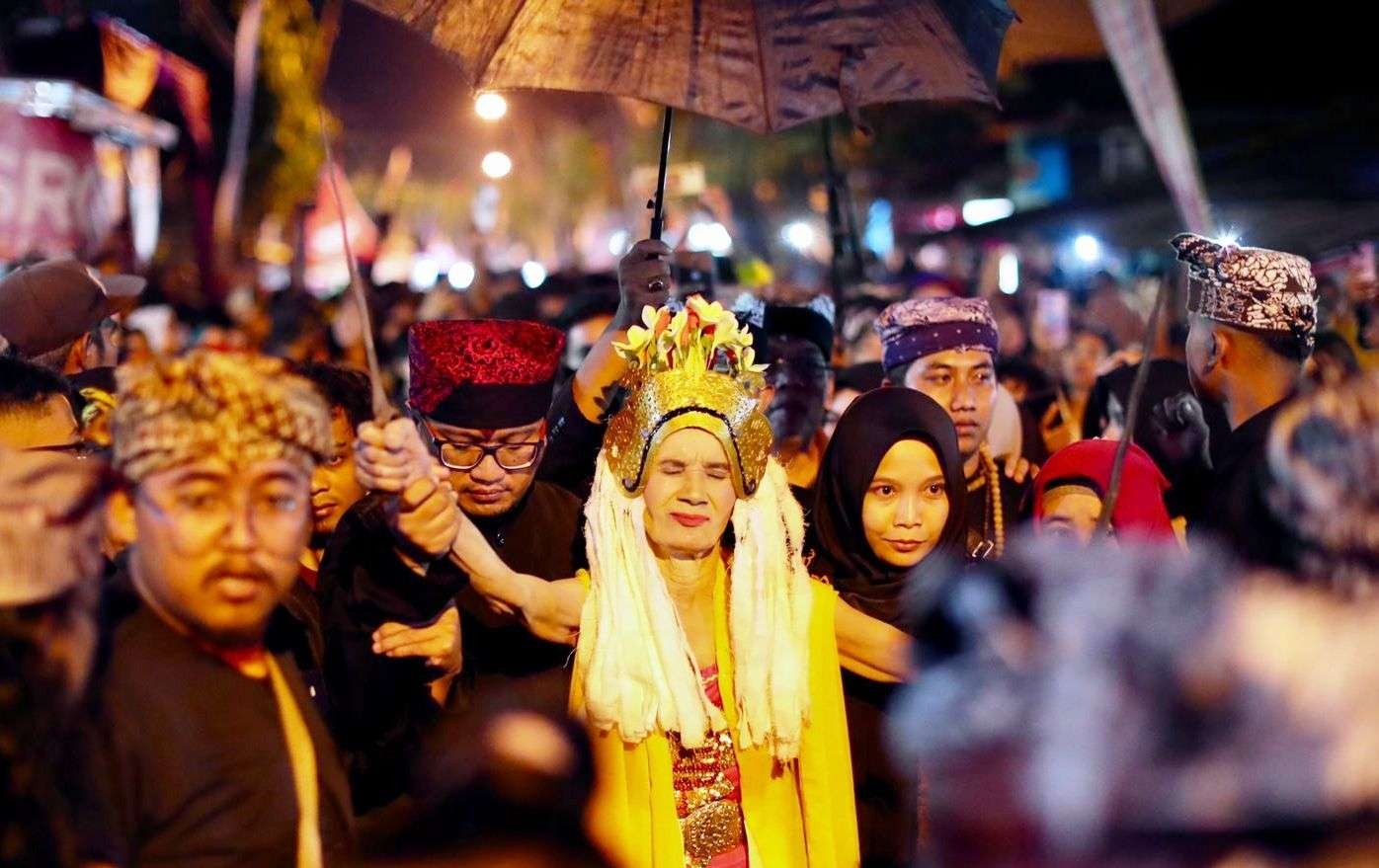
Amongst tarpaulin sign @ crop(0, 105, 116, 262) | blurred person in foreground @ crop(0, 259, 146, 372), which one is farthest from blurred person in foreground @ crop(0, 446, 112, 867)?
tarpaulin sign @ crop(0, 105, 116, 262)

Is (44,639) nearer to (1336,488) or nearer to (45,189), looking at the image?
(1336,488)

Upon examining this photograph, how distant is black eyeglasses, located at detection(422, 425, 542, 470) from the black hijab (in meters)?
0.97

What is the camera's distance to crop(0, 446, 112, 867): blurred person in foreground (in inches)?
93.3

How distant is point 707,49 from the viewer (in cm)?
473

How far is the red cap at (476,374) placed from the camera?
439 cm

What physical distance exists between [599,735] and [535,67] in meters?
2.09

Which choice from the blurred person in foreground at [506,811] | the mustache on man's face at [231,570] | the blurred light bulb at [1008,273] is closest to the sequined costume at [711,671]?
the blurred person in foreground at [506,811]

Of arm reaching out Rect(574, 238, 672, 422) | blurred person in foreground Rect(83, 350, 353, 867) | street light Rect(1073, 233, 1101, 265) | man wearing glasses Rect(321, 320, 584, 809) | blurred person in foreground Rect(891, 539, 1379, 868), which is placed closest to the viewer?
blurred person in foreground Rect(891, 539, 1379, 868)

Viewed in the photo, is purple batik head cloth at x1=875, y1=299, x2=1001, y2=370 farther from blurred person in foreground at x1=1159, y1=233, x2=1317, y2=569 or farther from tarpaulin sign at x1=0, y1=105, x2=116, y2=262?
tarpaulin sign at x1=0, y1=105, x2=116, y2=262

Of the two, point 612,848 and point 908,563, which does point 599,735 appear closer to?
point 612,848

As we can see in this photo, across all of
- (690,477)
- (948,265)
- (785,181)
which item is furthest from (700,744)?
(785,181)

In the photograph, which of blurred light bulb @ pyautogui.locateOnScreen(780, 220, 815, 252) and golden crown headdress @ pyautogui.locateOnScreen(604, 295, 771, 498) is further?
blurred light bulb @ pyautogui.locateOnScreen(780, 220, 815, 252)

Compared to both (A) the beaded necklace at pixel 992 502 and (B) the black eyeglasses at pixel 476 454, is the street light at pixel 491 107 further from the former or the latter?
(B) the black eyeglasses at pixel 476 454

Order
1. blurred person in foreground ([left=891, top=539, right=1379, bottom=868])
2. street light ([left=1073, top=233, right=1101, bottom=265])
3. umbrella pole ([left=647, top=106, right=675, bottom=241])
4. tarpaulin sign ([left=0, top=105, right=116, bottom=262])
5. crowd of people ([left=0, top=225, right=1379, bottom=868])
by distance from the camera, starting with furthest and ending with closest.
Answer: street light ([left=1073, top=233, right=1101, bottom=265])
tarpaulin sign ([left=0, top=105, right=116, bottom=262])
umbrella pole ([left=647, top=106, right=675, bottom=241])
crowd of people ([left=0, top=225, right=1379, bottom=868])
blurred person in foreground ([left=891, top=539, right=1379, bottom=868])
